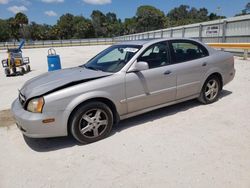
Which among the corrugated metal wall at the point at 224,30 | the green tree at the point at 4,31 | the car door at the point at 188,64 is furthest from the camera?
A: the green tree at the point at 4,31

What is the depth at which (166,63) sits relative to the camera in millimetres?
4430

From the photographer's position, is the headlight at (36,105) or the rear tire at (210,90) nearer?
the headlight at (36,105)

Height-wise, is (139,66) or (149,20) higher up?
(149,20)

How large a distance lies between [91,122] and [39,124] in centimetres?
78

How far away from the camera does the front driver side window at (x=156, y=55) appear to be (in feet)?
14.0

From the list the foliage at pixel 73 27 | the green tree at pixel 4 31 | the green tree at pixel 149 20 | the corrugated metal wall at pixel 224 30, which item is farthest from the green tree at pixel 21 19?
the corrugated metal wall at pixel 224 30

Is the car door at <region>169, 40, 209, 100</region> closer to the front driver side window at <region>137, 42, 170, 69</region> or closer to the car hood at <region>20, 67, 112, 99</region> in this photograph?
the front driver side window at <region>137, 42, 170, 69</region>

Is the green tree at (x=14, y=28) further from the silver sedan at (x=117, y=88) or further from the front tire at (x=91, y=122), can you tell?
the front tire at (x=91, y=122)

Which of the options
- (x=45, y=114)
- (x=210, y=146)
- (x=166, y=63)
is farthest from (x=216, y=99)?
(x=45, y=114)

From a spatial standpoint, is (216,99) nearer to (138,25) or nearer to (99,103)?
(99,103)

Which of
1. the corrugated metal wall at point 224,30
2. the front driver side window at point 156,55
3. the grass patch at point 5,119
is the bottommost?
the grass patch at point 5,119

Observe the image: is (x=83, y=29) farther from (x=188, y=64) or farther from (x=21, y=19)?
(x=188, y=64)

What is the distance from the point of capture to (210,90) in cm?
517

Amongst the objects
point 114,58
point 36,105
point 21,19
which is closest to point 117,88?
point 114,58
